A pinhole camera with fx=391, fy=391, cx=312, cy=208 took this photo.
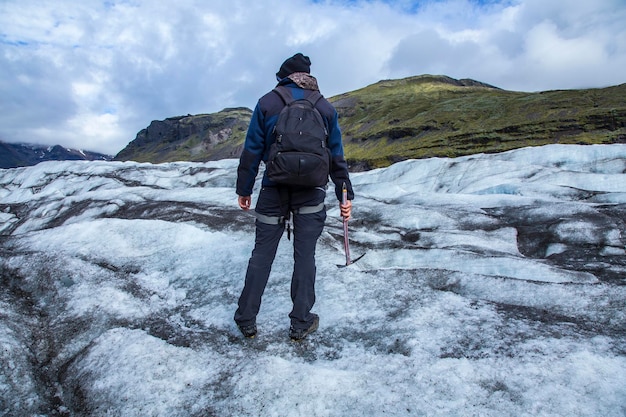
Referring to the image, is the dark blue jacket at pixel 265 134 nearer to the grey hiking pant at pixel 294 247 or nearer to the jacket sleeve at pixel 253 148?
the jacket sleeve at pixel 253 148

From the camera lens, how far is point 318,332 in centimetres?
610

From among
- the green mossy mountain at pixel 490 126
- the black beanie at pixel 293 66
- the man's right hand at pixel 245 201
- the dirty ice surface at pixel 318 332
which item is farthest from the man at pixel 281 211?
the green mossy mountain at pixel 490 126

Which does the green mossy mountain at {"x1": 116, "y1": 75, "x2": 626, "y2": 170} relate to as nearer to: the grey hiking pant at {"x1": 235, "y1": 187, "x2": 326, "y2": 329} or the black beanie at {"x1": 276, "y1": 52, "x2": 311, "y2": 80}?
the black beanie at {"x1": 276, "y1": 52, "x2": 311, "y2": 80}

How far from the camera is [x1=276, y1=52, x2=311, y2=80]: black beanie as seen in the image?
233 inches

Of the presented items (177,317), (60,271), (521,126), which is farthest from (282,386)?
(521,126)

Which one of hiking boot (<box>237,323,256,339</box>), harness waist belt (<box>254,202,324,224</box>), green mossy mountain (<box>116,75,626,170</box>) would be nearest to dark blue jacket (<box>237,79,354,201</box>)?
harness waist belt (<box>254,202,324,224</box>)

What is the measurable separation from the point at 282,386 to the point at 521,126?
350ft

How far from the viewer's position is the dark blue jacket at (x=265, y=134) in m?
5.65

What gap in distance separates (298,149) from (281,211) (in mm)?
987

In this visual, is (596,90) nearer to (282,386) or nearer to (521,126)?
(521,126)

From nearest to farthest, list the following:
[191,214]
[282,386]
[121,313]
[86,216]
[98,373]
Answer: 1. [282,386]
2. [98,373]
3. [121,313]
4. [191,214]
5. [86,216]

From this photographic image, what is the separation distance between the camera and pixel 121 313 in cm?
671

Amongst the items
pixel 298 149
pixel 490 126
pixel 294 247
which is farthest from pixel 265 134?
pixel 490 126

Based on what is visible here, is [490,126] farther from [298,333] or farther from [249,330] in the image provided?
[249,330]
